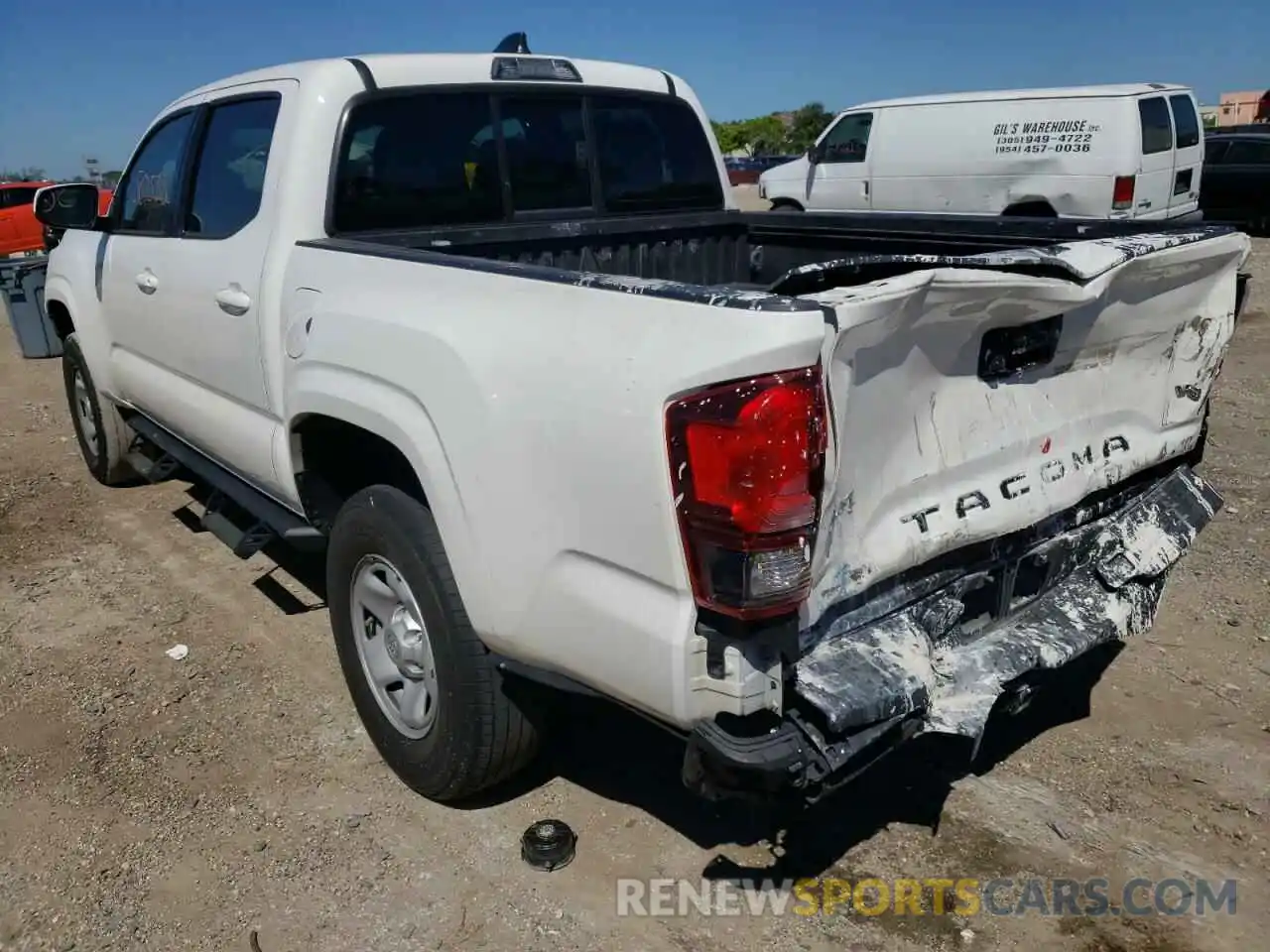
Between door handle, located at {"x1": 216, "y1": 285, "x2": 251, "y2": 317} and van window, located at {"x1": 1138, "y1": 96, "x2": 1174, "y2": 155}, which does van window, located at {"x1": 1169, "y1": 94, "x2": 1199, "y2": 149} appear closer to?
van window, located at {"x1": 1138, "y1": 96, "x2": 1174, "y2": 155}

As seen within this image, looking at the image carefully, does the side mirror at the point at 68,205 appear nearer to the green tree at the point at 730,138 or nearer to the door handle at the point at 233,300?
the door handle at the point at 233,300

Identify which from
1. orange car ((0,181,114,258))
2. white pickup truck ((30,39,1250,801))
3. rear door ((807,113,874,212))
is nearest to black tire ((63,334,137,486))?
white pickup truck ((30,39,1250,801))

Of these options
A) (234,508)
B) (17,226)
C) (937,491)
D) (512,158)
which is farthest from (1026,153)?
(17,226)

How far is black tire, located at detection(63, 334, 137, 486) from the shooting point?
18.4 ft

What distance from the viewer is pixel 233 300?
3514mm

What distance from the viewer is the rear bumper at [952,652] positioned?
2.12 metres

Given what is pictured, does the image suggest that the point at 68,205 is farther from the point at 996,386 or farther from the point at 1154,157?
the point at 1154,157

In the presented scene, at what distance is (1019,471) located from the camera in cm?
259

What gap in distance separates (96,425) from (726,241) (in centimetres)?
366

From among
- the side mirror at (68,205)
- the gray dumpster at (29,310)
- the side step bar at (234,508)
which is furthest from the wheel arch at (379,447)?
the gray dumpster at (29,310)

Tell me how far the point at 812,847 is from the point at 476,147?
2636 mm

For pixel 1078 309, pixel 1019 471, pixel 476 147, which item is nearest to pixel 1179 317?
pixel 1078 309

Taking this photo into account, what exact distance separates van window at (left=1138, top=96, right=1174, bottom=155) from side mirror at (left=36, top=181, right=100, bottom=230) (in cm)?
1078

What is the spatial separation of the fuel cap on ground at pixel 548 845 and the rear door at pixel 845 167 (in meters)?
12.5
